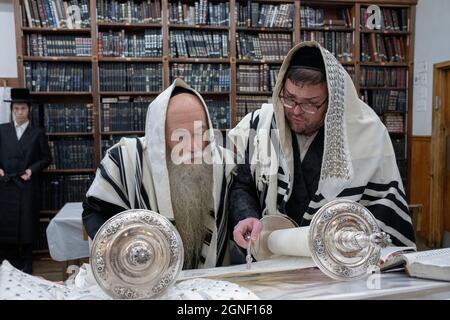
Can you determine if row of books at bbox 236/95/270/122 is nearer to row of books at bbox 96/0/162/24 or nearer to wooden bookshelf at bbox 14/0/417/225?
wooden bookshelf at bbox 14/0/417/225

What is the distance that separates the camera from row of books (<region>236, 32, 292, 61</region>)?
4922 mm

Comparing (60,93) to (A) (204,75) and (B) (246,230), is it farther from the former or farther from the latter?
(B) (246,230)

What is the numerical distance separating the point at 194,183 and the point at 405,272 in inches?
32.9

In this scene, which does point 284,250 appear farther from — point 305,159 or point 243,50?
point 243,50

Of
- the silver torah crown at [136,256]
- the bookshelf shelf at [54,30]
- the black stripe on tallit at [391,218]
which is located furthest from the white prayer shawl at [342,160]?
the bookshelf shelf at [54,30]

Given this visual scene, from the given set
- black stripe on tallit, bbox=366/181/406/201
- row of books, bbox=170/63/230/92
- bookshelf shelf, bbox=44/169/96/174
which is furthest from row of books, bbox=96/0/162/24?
black stripe on tallit, bbox=366/181/406/201

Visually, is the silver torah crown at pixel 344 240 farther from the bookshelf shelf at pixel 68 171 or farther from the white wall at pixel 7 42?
the white wall at pixel 7 42

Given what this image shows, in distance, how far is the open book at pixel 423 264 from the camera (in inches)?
35.6

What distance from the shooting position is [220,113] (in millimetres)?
4945

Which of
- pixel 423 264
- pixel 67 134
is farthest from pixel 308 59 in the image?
pixel 67 134

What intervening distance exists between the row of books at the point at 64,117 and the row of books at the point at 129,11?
1074mm

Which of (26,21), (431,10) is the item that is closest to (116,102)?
(26,21)
